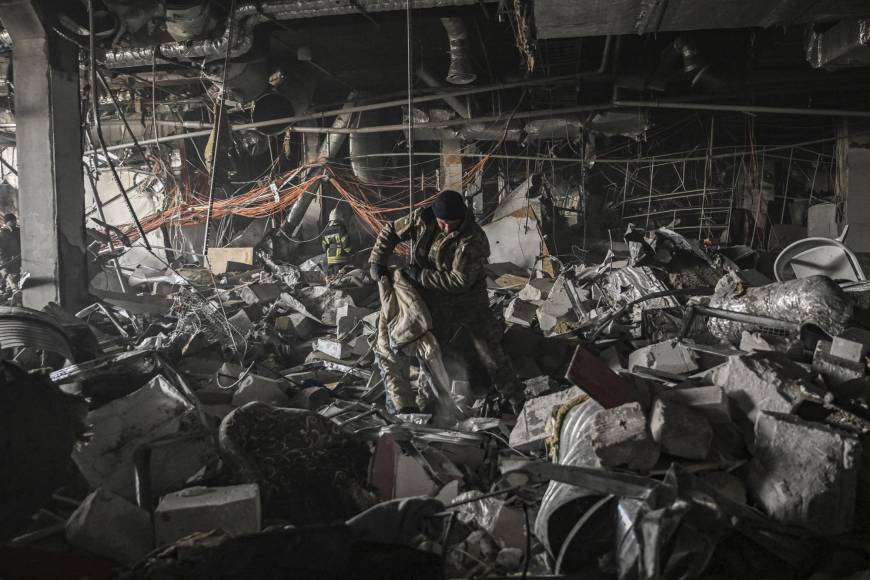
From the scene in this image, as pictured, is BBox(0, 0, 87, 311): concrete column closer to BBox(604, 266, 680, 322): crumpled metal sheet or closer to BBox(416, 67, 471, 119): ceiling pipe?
BBox(416, 67, 471, 119): ceiling pipe

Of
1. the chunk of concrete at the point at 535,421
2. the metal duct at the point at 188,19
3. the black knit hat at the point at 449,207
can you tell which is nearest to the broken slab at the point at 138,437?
the chunk of concrete at the point at 535,421

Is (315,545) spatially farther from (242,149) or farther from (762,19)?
(242,149)

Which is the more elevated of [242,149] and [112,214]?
[242,149]

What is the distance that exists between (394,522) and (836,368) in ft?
8.32

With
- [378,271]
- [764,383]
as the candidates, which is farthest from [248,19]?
[764,383]

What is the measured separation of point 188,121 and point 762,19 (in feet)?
31.5

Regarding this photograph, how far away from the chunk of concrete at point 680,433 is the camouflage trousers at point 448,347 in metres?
2.18

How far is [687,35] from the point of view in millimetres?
7672

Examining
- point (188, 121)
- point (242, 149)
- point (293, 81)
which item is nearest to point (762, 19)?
point (293, 81)

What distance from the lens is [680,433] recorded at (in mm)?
2635

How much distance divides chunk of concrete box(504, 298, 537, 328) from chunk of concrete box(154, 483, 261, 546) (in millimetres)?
4237

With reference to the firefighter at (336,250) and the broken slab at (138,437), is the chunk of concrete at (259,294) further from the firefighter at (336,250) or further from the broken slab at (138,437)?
the broken slab at (138,437)

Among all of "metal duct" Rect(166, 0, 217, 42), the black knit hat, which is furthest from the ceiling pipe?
the black knit hat

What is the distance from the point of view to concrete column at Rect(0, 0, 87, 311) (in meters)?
5.75
